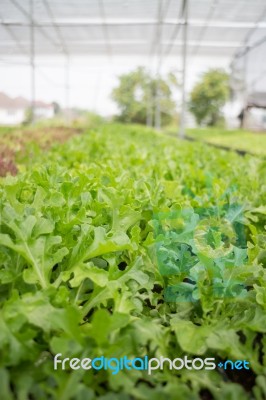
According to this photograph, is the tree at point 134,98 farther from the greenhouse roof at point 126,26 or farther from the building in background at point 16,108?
the building in background at point 16,108

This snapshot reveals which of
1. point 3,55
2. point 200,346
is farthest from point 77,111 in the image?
point 200,346

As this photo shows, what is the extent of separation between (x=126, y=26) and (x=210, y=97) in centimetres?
2045

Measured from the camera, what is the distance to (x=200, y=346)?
119 centimetres

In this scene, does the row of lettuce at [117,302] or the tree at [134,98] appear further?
the tree at [134,98]

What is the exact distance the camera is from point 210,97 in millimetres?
39000

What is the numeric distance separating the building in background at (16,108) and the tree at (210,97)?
716 inches

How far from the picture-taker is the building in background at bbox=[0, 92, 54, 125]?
22.0 metres

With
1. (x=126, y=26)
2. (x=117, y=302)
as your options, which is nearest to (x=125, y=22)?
(x=126, y=26)

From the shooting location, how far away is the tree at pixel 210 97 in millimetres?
38094

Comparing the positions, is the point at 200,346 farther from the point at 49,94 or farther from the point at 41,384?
the point at 49,94

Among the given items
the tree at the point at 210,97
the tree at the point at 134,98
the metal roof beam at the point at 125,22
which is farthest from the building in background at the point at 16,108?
the tree at the point at 210,97

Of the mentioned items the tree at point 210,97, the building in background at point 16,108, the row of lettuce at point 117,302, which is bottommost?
the row of lettuce at point 117,302

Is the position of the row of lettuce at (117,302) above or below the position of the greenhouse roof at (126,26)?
below

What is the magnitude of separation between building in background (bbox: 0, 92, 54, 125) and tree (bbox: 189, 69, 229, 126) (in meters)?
18.2
